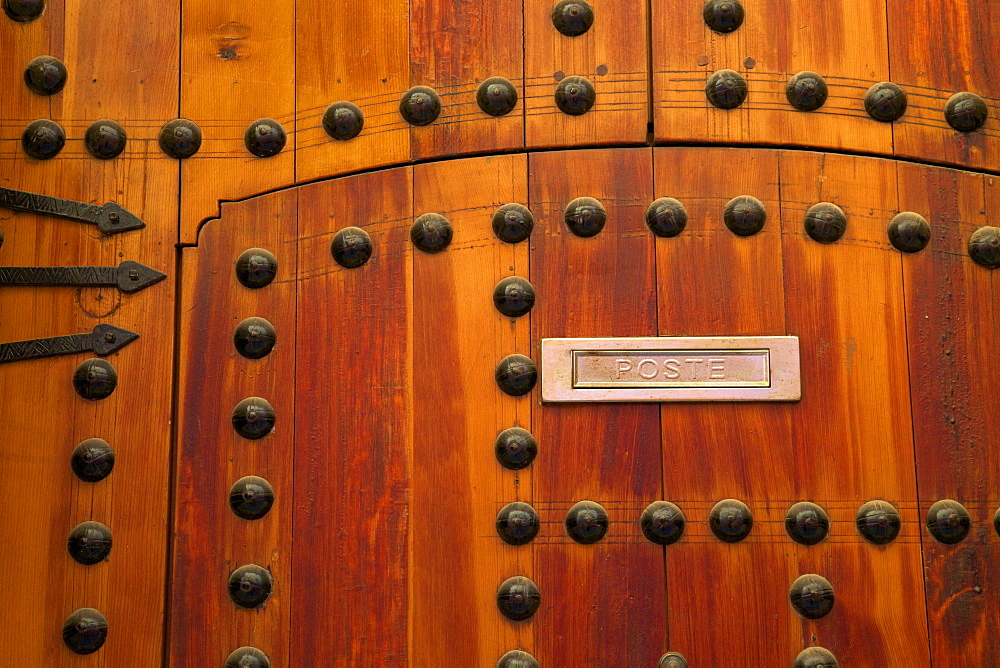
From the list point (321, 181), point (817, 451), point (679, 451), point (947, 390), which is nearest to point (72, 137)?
point (321, 181)

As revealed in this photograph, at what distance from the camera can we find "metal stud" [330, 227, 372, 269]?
4.63 feet

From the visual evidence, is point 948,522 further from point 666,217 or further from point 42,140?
point 42,140

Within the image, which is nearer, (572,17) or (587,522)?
(587,522)

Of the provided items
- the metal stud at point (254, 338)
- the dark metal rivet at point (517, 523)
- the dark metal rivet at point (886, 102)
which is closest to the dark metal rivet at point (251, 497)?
the metal stud at point (254, 338)

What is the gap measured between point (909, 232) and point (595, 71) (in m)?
0.47

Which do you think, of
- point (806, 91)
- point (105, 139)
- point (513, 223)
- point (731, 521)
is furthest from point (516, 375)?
point (105, 139)

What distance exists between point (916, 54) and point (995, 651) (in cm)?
79

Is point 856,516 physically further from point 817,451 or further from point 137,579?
point 137,579

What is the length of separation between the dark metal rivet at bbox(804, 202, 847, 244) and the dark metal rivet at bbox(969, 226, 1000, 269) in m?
0.17

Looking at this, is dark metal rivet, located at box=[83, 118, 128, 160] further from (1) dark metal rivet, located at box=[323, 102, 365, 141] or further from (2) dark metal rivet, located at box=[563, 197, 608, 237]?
(2) dark metal rivet, located at box=[563, 197, 608, 237]

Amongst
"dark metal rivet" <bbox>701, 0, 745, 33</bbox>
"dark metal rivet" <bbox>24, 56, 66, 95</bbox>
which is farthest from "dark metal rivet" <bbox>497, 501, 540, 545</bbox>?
"dark metal rivet" <bbox>24, 56, 66, 95</bbox>

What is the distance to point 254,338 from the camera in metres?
1.40

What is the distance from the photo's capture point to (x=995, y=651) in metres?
1.32

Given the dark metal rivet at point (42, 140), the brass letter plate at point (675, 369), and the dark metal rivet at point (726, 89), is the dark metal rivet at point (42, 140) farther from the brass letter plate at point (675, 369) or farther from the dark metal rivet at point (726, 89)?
the dark metal rivet at point (726, 89)
